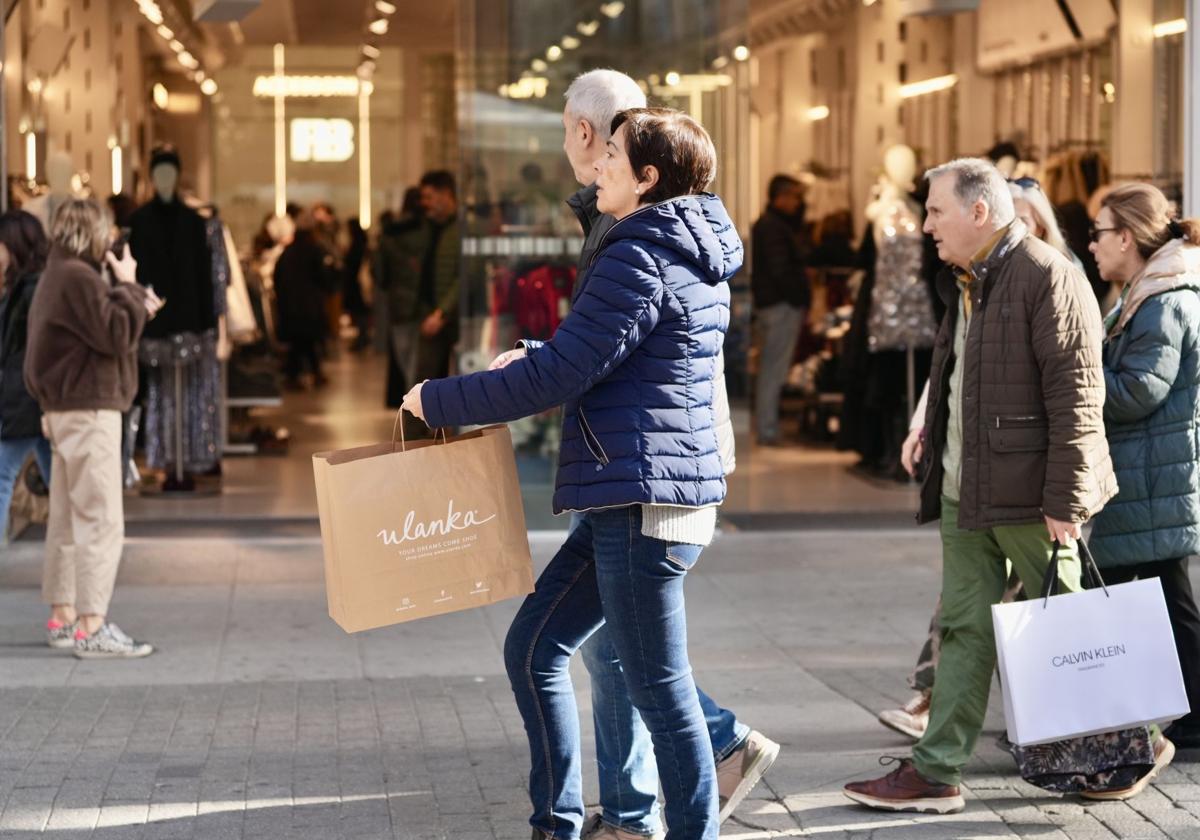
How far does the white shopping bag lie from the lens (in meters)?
4.70

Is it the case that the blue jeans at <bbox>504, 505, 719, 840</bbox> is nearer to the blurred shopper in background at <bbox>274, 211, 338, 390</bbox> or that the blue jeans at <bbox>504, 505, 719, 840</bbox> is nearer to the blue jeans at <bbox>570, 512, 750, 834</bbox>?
the blue jeans at <bbox>570, 512, 750, 834</bbox>

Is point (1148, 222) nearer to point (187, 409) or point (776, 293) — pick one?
point (187, 409)

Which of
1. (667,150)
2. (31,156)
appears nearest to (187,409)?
(31,156)

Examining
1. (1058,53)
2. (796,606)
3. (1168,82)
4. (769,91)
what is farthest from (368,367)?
(796,606)

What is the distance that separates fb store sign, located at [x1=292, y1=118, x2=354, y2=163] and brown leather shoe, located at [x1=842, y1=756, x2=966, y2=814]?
24298 millimetres

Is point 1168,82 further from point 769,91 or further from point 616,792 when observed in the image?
point 769,91

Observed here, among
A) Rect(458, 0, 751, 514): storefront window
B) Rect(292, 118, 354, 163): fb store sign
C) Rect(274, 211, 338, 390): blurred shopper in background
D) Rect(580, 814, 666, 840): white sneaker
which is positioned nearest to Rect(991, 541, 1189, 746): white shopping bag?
Rect(580, 814, 666, 840): white sneaker

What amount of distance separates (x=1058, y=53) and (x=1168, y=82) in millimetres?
3440

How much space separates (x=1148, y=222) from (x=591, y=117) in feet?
6.49

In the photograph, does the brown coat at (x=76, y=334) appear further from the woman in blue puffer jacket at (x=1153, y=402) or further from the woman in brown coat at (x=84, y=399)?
the woman in blue puffer jacket at (x=1153, y=402)

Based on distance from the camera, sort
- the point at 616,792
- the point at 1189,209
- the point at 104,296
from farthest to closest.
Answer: the point at 1189,209
the point at 104,296
the point at 616,792

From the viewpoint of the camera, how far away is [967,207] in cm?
491

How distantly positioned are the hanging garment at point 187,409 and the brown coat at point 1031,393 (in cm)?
688

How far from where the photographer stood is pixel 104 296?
6770mm
